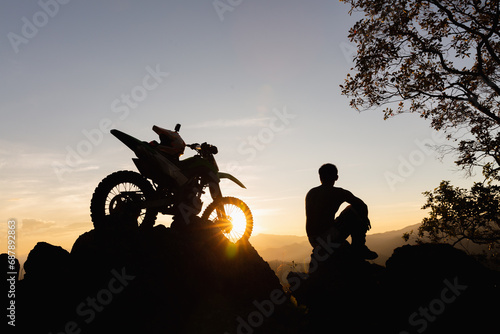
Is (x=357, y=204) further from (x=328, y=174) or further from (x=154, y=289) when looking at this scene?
(x=154, y=289)

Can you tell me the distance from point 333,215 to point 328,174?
693mm

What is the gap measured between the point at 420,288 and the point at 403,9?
40.0 ft

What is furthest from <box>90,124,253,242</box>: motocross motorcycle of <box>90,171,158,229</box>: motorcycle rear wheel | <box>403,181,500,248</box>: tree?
<box>403,181,500,248</box>: tree

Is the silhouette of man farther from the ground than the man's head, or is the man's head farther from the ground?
the man's head

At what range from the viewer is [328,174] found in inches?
197

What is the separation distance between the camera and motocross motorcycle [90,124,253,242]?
226 inches

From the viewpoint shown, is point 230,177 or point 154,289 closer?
point 154,289

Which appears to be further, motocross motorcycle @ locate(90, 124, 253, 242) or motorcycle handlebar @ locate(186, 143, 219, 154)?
motorcycle handlebar @ locate(186, 143, 219, 154)

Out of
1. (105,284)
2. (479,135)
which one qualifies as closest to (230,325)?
(105,284)

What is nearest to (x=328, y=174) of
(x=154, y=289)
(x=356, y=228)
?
(x=356, y=228)

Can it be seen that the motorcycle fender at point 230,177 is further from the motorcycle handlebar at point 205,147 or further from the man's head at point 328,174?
the man's head at point 328,174

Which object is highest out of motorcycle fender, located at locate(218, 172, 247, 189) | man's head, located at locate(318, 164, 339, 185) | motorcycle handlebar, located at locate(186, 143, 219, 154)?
motorcycle handlebar, located at locate(186, 143, 219, 154)

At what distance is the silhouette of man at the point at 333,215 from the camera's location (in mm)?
4750

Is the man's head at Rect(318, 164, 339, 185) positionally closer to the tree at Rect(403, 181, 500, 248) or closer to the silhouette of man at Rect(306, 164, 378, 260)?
the silhouette of man at Rect(306, 164, 378, 260)
